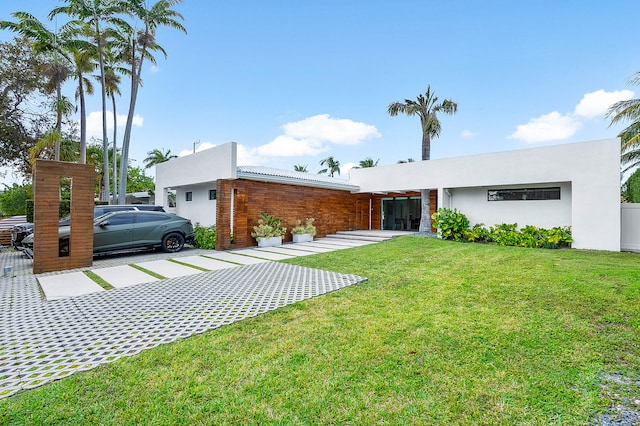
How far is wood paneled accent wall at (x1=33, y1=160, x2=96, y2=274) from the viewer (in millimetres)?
7082

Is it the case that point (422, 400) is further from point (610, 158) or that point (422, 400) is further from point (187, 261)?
point (610, 158)

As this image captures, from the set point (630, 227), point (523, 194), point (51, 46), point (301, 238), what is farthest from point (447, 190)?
point (51, 46)

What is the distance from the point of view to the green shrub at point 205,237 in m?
11.5

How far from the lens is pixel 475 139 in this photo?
56.1 feet

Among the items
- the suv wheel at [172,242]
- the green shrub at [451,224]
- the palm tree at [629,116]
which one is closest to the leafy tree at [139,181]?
the suv wheel at [172,242]

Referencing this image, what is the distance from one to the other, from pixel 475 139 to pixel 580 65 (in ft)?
18.8

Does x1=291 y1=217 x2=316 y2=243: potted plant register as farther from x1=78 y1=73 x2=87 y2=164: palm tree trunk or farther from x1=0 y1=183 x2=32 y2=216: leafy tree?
x1=0 y1=183 x2=32 y2=216: leafy tree

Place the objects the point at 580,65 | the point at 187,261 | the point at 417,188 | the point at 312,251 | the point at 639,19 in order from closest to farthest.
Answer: the point at 187,261 < the point at 639,19 < the point at 312,251 < the point at 580,65 < the point at 417,188

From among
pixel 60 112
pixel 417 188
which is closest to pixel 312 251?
pixel 417 188

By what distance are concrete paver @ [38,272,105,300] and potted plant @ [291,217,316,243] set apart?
7.67 metres

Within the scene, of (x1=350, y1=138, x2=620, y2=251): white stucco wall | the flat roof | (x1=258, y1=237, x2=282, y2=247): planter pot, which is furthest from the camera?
(x1=258, y1=237, x2=282, y2=247): planter pot

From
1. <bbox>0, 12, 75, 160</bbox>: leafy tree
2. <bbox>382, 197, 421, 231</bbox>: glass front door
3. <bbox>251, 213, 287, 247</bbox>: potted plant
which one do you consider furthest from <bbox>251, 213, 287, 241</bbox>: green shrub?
<bbox>0, 12, 75, 160</bbox>: leafy tree

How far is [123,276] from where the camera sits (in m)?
6.81

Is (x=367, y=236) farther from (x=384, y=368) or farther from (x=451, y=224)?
(x=384, y=368)
